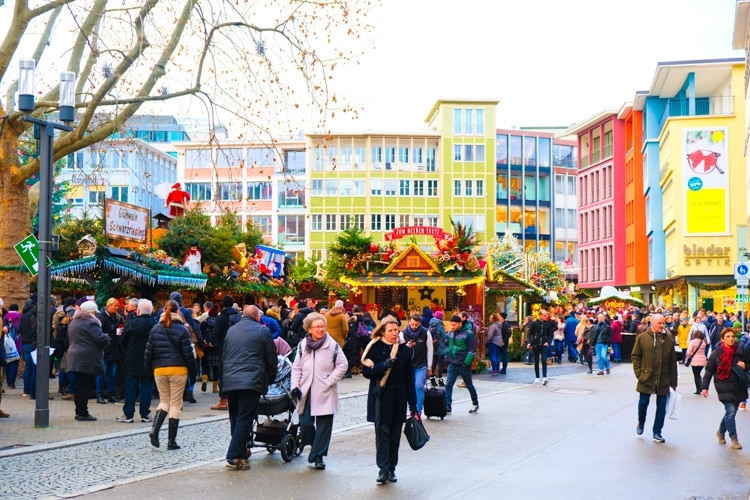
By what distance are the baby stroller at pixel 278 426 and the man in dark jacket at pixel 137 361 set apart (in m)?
3.52

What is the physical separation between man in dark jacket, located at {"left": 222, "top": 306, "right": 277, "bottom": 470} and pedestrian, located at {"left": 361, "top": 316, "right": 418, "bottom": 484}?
3.69 feet

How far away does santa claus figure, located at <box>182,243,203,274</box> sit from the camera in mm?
24734

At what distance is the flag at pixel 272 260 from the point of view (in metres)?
29.7

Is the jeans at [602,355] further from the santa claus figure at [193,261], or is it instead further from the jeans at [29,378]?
the jeans at [29,378]

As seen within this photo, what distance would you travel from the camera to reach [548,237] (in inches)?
4210

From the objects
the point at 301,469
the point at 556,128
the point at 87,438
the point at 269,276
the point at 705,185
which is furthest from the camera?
the point at 556,128

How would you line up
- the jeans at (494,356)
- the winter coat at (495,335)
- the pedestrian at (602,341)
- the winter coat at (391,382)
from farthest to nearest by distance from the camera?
1. the pedestrian at (602,341)
2. the winter coat at (495,335)
3. the jeans at (494,356)
4. the winter coat at (391,382)

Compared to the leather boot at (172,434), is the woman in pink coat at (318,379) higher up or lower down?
higher up

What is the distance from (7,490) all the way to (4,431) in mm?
4454

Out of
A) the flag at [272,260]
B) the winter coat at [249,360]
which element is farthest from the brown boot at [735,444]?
the flag at [272,260]

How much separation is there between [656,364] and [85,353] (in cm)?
811

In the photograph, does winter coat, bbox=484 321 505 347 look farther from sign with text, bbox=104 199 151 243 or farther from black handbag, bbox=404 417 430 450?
black handbag, bbox=404 417 430 450

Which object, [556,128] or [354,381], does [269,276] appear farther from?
[556,128]

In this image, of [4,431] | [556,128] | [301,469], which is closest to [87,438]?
[4,431]
